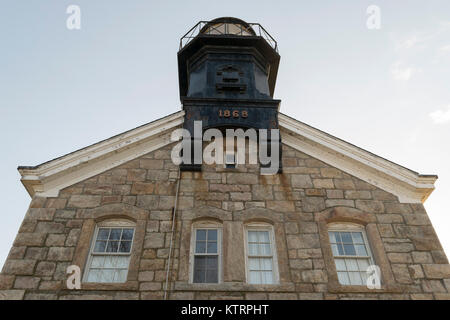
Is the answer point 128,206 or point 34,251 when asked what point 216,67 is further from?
point 34,251

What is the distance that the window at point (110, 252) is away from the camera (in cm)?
693

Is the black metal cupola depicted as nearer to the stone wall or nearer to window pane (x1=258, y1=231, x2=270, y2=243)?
the stone wall

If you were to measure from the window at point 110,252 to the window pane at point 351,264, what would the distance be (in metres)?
4.37

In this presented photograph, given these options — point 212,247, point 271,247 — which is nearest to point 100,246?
point 212,247

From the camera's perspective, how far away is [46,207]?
7707 millimetres

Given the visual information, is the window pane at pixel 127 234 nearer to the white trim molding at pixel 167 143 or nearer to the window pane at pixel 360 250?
the white trim molding at pixel 167 143

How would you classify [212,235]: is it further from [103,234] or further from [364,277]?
[364,277]

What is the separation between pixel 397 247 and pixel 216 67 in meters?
7.37

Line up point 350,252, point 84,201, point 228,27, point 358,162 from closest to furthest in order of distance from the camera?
point 350,252
point 84,201
point 358,162
point 228,27

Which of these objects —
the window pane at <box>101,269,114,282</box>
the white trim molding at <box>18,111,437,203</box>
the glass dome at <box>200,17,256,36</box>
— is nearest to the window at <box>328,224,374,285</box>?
the white trim molding at <box>18,111,437,203</box>

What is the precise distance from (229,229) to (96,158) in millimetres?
3592

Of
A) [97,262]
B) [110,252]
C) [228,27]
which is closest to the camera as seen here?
[97,262]

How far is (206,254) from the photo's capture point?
287 inches

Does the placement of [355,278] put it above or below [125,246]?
below
